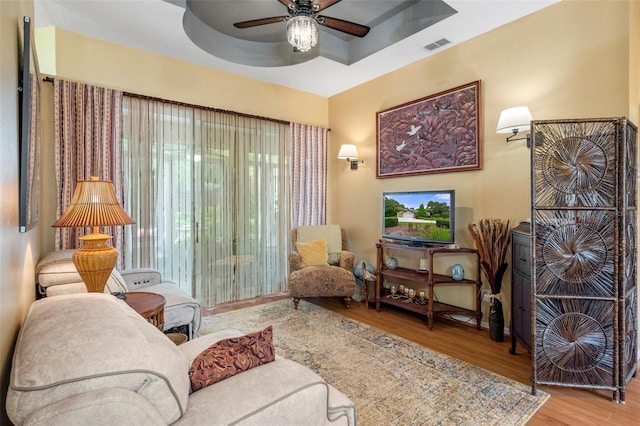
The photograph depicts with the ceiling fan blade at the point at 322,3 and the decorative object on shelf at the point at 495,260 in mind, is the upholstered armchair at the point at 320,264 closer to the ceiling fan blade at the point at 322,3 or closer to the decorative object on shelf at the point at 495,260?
the decorative object on shelf at the point at 495,260

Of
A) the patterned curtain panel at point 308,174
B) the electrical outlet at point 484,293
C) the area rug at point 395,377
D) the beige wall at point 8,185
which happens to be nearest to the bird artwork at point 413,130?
the patterned curtain panel at point 308,174

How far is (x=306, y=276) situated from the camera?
3.94 meters

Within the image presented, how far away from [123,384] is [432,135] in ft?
12.2

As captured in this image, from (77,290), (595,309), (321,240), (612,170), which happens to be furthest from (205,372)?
(321,240)

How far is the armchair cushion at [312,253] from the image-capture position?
13.8 ft

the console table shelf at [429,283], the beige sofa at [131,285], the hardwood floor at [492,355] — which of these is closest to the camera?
the hardwood floor at [492,355]

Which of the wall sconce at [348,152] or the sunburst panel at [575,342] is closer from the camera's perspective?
the sunburst panel at [575,342]

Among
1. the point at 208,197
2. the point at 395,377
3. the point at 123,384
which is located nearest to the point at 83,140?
the point at 208,197

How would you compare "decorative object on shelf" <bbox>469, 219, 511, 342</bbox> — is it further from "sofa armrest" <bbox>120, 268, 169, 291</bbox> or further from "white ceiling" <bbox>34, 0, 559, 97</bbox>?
"sofa armrest" <bbox>120, 268, 169, 291</bbox>

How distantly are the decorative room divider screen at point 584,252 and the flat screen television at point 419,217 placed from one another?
1.19m

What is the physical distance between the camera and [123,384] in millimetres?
837

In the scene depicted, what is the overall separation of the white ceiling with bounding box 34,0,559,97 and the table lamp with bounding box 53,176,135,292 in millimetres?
1778

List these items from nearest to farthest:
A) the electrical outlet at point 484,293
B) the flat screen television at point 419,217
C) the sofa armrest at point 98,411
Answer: the sofa armrest at point 98,411 < the electrical outlet at point 484,293 < the flat screen television at point 419,217

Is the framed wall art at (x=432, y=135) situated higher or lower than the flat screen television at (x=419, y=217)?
higher
